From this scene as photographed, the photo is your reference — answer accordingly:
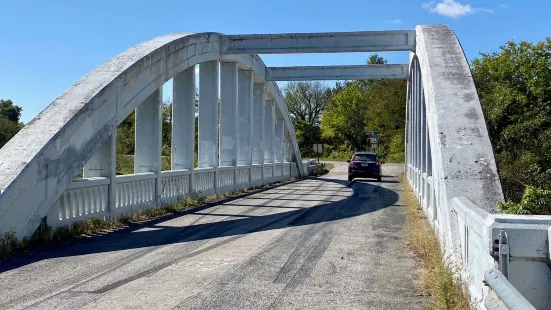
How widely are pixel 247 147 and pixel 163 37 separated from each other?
894 centimetres

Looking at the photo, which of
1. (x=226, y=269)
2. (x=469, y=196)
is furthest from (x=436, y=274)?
(x=226, y=269)

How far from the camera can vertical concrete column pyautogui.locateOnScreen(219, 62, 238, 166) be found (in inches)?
810

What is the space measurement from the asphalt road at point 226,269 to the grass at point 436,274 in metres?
0.17

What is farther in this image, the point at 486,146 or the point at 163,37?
the point at 163,37

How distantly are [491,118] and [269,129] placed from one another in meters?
12.5

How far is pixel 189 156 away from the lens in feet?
52.9

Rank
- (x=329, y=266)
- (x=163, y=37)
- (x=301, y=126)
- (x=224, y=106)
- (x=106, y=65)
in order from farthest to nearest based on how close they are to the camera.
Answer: (x=301, y=126), (x=224, y=106), (x=163, y=37), (x=106, y=65), (x=329, y=266)

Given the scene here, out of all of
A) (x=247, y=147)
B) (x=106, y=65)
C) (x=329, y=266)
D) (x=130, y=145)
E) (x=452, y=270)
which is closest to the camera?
(x=452, y=270)

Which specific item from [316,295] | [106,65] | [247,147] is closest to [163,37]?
[106,65]

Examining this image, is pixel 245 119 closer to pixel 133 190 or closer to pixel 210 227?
pixel 133 190

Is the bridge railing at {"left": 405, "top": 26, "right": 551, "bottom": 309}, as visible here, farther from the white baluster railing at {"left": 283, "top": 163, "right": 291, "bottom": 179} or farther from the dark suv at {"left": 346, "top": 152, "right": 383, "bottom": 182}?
the dark suv at {"left": 346, "top": 152, "right": 383, "bottom": 182}

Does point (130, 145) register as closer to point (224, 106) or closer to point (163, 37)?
point (224, 106)

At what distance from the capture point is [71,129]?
9945 mm

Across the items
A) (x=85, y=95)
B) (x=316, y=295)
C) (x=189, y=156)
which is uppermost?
(x=85, y=95)
